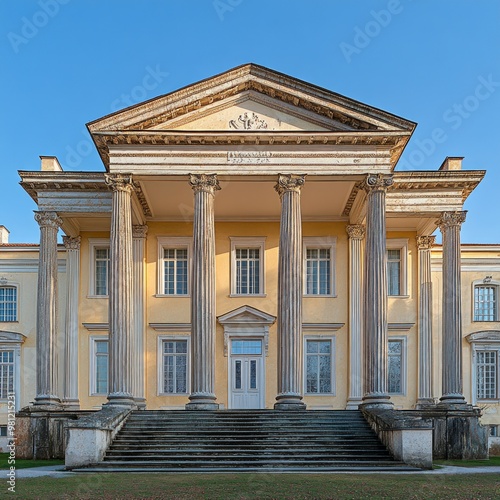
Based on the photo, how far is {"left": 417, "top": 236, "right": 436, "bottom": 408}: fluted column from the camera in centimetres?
3550

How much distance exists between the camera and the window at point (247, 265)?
35800 mm

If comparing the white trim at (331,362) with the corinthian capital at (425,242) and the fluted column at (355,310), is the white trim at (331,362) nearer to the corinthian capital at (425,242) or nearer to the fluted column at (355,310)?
the fluted column at (355,310)

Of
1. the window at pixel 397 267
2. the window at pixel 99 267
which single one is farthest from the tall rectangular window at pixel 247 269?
the window at pixel 397 267

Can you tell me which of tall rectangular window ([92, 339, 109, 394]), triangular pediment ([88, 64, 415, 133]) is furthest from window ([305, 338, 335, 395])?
triangular pediment ([88, 64, 415, 133])

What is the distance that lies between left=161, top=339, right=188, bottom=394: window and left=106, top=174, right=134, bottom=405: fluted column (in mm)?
6893

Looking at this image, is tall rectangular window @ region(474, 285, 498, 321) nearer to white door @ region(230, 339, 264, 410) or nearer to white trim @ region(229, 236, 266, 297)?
white trim @ region(229, 236, 266, 297)

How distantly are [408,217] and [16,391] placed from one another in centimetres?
1952

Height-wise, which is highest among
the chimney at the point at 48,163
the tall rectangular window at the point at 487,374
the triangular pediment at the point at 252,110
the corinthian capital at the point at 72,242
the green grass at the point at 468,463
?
the triangular pediment at the point at 252,110

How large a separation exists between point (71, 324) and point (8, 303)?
561 cm

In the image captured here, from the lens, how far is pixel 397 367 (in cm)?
3603

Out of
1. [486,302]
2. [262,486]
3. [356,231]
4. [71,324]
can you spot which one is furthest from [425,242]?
[262,486]

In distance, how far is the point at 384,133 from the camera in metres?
29.0

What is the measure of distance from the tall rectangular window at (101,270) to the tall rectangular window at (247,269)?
563cm

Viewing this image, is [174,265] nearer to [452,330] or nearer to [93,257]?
[93,257]
